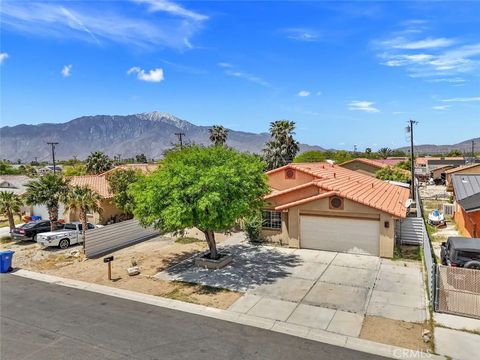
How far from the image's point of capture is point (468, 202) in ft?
66.8

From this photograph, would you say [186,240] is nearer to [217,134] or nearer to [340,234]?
[340,234]

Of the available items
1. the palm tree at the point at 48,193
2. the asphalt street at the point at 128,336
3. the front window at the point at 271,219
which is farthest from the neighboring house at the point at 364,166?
the asphalt street at the point at 128,336

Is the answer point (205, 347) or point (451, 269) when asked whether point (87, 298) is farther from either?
point (451, 269)

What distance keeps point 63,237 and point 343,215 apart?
17.8 meters

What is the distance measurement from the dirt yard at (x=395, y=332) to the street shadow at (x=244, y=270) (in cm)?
516

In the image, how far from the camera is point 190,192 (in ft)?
52.2

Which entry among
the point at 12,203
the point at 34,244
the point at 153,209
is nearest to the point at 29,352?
the point at 153,209

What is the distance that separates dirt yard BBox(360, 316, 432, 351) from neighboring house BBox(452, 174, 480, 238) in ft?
30.6

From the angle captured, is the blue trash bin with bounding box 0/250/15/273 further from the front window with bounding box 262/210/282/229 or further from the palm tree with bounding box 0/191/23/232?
the front window with bounding box 262/210/282/229

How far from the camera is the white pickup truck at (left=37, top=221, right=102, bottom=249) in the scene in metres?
22.5

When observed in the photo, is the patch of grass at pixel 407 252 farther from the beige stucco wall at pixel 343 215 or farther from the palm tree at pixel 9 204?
the palm tree at pixel 9 204

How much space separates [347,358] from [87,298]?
10.6 metres

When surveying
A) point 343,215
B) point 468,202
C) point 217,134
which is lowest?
point 343,215

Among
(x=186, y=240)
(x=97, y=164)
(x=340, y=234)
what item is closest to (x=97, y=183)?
(x=186, y=240)
